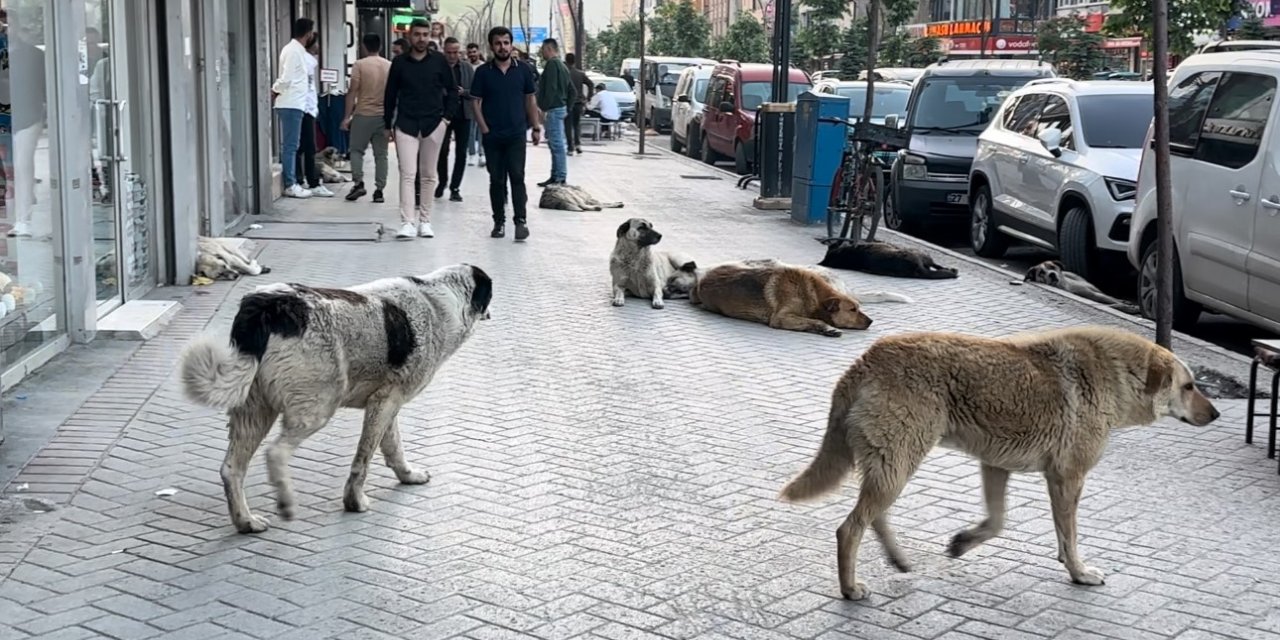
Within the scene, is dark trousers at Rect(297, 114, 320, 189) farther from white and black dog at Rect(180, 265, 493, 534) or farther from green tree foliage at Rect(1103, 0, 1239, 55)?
green tree foliage at Rect(1103, 0, 1239, 55)

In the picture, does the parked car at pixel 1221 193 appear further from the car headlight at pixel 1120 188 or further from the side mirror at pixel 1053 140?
the side mirror at pixel 1053 140

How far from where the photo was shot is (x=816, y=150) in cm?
1650

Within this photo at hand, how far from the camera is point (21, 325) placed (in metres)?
8.13

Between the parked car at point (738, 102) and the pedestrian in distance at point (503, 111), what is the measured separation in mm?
10037

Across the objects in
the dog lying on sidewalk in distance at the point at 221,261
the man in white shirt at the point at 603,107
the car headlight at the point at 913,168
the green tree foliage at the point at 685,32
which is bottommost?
the dog lying on sidewalk in distance at the point at 221,261

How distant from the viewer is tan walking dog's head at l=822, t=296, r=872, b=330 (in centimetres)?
1046

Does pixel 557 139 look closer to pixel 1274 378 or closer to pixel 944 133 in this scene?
pixel 944 133

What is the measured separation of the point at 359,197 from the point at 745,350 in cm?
990

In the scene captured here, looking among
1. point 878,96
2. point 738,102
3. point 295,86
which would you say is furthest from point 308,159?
point 738,102

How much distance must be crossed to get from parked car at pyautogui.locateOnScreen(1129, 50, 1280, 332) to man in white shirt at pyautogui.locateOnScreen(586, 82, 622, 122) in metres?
26.1

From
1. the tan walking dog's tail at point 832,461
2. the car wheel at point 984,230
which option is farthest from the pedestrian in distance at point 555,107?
the tan walking dog's tail at point 832,461

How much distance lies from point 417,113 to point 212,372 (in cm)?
911

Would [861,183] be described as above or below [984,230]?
above

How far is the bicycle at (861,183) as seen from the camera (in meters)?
14.9
